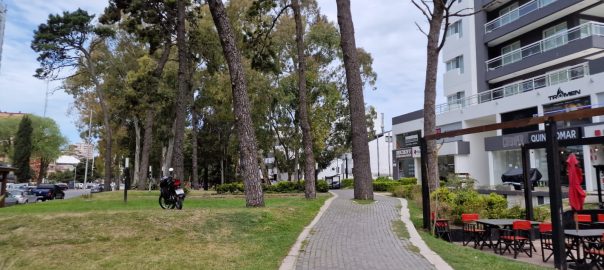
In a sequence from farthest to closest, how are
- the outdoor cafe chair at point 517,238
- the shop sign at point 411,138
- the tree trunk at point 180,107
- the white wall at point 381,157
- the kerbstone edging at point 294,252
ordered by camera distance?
→ the white wall at point 381,157 → the shop sign at point 411,138 → the tree trunk at point 180,107 → the outdoor cafe chair at point 517,238 → the kerbstone edging at point 294,252

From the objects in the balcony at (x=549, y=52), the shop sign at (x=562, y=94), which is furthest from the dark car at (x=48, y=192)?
the shop sign at (x=562, y=94)

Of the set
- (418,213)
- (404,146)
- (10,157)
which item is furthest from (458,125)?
(10,157)

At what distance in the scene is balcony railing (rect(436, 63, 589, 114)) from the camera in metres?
27.2

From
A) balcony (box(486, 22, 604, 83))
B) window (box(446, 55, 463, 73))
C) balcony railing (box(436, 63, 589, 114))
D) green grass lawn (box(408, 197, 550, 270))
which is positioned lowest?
green grass lawn (box(408, 197, 550, 270))

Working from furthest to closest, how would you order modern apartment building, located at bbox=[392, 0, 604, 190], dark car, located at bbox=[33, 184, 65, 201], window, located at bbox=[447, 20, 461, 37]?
dark car, located at bbox=[33, 184, 65, 201]
window, located at bbox=[447, 20, 461, 37]
modern apartment building, located at bbox=[392, 0, 604, 190]

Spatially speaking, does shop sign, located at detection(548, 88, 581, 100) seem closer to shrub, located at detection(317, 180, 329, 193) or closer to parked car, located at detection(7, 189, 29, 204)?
shrub, located at detection(317, 180, 329, 193)

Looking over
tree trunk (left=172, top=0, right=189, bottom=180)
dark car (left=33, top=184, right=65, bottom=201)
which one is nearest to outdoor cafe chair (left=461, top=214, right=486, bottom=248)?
tree trunk (left=172, top=0, right=189, bottom=180)

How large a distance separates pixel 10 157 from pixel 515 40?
73.5 m

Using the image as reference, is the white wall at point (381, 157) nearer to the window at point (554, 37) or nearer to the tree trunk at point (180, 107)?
the window at point (554, 37)

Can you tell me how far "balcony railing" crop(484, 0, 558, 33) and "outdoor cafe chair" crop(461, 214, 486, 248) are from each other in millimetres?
24617

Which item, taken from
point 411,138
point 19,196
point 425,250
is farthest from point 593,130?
point 19,196

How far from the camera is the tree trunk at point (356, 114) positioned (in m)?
19.0

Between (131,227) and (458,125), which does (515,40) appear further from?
(131,227)

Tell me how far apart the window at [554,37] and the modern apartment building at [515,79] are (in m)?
0.06
